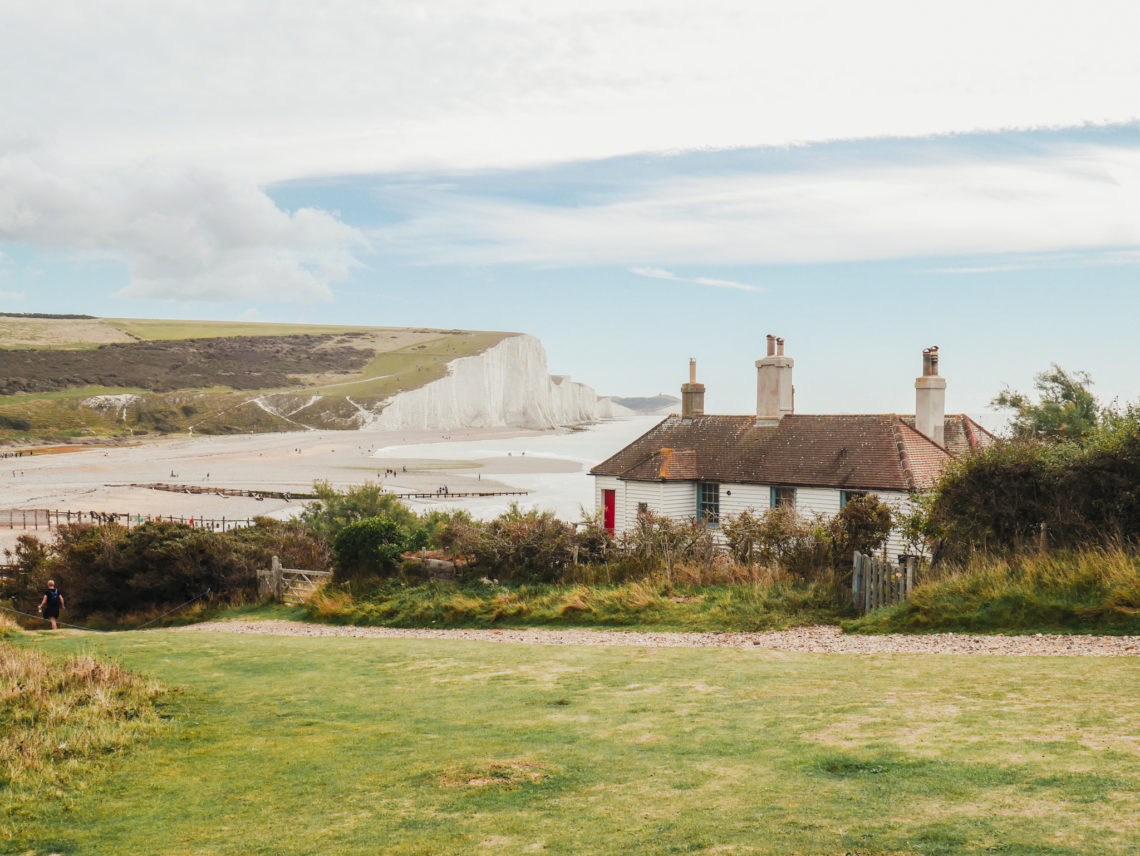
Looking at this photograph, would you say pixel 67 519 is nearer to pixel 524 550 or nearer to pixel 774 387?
pixel 524 550

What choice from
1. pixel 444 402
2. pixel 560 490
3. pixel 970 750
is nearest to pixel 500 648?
pixel 970 750

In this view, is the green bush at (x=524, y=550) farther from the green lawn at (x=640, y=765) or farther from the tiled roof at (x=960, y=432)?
the tiled roof at (x=960, y=432)

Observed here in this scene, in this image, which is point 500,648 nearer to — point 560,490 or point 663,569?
point 663,569

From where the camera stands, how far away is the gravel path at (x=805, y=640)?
11.5 m

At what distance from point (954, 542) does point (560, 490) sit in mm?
49479

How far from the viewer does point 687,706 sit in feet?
30.1

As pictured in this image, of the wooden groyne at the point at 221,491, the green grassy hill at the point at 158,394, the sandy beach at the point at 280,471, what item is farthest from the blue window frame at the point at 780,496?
the green grassy hill at the point at 158,394

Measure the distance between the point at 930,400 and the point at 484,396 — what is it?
158 metres

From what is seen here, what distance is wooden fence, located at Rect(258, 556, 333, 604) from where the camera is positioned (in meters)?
23.0

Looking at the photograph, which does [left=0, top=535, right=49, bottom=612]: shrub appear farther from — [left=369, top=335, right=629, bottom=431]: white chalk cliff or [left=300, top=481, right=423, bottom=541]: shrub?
[left=369, top=335, right=629, bottom=431]: white chalk cliff

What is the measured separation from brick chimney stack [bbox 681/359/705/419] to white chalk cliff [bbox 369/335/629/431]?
424 feet

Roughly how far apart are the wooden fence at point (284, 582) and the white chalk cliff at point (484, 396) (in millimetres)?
134819

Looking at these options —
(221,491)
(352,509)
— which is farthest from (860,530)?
(221,491)

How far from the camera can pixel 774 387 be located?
30312 millimetres
